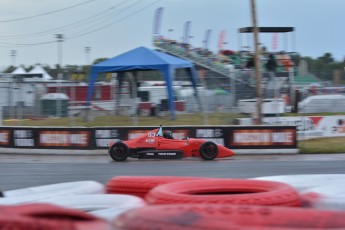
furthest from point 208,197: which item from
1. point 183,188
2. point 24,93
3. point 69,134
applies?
point 24,93

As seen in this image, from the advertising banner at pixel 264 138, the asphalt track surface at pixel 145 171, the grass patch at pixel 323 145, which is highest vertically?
the advertising banner at pixel 264 138

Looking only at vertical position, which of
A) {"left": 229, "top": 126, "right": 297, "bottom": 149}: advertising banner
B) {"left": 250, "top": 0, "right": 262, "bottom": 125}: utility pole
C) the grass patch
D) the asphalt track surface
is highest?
{"left": 250, "top": 0, "right": 262, "bottom": 125}: utility pole

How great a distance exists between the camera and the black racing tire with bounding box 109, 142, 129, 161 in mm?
18016

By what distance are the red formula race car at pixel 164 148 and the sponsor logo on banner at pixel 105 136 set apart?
330 cm

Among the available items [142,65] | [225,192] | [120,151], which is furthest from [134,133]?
[225,192]

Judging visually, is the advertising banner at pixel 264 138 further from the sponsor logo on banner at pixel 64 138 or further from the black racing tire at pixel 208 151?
the sponsor logo on banner at pixel 64 138

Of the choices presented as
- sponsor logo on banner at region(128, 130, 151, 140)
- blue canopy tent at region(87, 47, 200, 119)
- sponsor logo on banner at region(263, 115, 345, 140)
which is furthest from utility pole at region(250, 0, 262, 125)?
sponsor logo on banner at region(128, 130, 151, 140)

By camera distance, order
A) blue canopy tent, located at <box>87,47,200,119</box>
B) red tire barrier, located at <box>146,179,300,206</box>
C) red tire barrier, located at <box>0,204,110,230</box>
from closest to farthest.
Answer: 1. red tire barrier, located at <box>0,204,110,230</box>
2. red tire barrier, located at <box>146,179,300,206</box>
3. blue canopy tent, located at <box>87,47,200,119</box>

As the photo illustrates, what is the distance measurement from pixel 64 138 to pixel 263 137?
8108 mm

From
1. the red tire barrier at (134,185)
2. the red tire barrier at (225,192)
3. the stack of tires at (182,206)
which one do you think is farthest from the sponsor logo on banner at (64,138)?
the red tire barrier at (225,192)

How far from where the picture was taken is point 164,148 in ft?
58.4

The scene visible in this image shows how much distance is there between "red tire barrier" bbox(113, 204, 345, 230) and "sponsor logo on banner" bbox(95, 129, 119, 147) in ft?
60.9

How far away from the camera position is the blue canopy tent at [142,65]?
26.7 m

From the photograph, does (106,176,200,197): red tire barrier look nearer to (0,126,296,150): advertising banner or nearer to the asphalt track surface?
the asphalt track surface
